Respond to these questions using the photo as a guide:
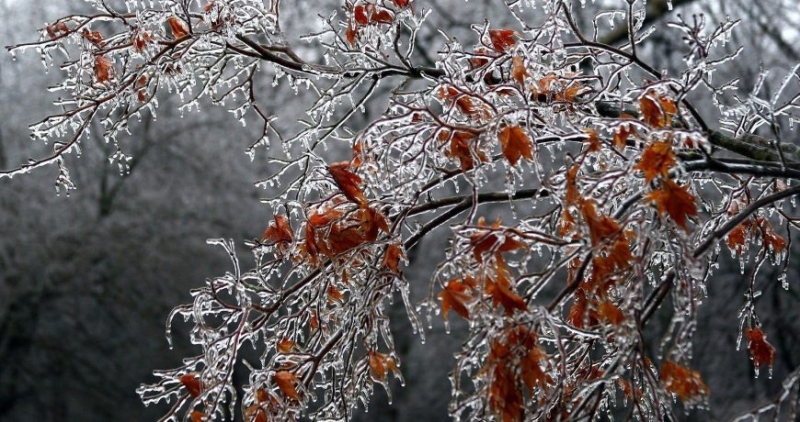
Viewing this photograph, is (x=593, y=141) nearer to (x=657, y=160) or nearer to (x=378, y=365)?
(x=657, y=160)

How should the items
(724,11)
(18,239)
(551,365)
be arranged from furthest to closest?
(18,239) → (724,11) → (551,365)

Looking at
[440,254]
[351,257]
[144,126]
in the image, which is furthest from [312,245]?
[144,126]

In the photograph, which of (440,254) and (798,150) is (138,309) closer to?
(440,254)

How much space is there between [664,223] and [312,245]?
2.16ft

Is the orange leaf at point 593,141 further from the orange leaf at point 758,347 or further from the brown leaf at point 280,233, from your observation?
the orange leaf at point 758,347

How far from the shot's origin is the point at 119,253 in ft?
26.7

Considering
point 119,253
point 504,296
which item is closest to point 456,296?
point 504,296

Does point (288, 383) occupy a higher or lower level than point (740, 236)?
lower

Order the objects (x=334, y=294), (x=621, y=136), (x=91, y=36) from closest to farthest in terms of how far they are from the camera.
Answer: (x=621, y=136) < (x=334, y=294) < (x=91, y=36)

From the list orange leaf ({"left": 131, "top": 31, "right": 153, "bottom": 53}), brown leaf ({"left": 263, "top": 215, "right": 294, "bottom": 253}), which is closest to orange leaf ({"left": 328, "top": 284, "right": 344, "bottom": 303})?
→ brown leaf ({"left": 263, "top": 215, "right": 294, "bottom": 253})

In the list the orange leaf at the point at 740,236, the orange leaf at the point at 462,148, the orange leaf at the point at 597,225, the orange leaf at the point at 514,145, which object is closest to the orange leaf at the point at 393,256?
the orange leaf at the point at 462,148

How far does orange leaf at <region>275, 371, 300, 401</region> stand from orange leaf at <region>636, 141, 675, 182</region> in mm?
763

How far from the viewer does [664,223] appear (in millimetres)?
1354

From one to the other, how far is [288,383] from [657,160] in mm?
796
